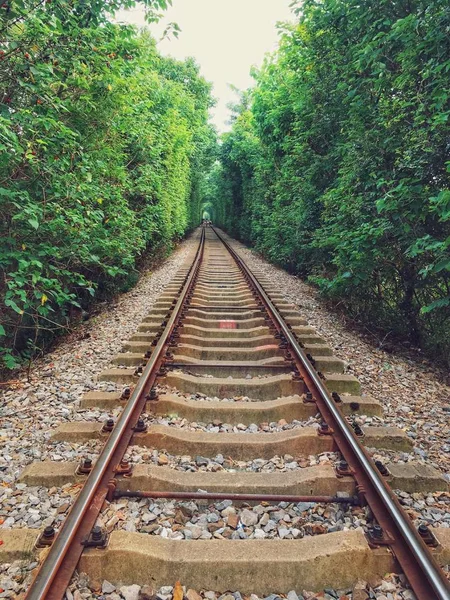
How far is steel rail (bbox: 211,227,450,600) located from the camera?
164cm

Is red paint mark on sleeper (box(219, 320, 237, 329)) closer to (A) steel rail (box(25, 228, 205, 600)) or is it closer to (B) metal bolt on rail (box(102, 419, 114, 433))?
(A) steel rail (box(25, 228, 205, 600))

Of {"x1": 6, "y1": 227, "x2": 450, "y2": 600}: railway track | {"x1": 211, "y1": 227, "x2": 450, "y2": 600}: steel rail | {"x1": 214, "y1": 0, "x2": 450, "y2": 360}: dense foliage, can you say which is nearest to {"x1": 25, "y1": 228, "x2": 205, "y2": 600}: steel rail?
{"x1": 6, "y1": 227, "x2": 450, "y2": 600}: railway track

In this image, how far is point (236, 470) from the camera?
2.64 meters

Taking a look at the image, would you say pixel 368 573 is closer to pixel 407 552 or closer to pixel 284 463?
pixel 407 552

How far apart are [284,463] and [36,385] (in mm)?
2748

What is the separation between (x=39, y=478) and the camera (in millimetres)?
2436

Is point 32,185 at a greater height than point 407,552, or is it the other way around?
point 32,185

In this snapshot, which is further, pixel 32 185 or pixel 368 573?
pixel 32 185

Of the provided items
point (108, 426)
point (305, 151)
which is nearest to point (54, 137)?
point (108, 426)

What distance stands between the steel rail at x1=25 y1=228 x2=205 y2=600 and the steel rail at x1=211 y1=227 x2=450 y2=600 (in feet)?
4.73

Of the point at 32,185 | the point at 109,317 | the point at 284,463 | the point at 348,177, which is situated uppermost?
the point at 348,177

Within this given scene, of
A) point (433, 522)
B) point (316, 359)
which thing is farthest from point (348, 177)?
point (433, 522)

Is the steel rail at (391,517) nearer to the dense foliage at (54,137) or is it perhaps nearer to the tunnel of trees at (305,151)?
the tunnel of trees at (305,151)

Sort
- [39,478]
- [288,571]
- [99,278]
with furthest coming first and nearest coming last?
[99,278] → [39,478] → [288,571]
